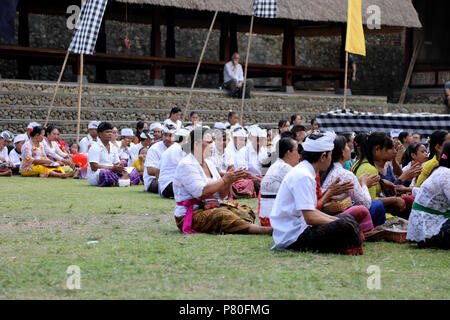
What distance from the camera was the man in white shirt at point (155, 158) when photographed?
34.0ft

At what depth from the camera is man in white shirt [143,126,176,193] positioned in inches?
408

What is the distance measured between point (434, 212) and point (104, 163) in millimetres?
6944

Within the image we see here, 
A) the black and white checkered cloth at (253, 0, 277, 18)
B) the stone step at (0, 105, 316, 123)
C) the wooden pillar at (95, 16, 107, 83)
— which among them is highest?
the black and white checkered cloth at (253, 0, 277, 18)

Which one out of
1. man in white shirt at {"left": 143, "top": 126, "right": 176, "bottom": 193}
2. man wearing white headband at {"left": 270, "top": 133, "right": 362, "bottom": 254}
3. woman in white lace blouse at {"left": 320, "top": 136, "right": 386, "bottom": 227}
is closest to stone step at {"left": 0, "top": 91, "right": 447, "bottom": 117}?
man in white shirt at {"left": 143, "top": 126, "right": 176, "bottom": 193}

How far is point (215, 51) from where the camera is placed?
78.5 feet

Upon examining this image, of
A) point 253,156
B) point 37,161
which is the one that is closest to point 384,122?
point 253,156

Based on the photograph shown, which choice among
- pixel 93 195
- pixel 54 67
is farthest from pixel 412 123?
pixel 54 67

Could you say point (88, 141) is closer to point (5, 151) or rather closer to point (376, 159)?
point (5, 151)

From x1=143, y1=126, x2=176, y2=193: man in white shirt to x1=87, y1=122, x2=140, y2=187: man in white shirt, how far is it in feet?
3.75

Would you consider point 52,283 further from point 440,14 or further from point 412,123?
point 440,14

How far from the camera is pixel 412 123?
11844mm

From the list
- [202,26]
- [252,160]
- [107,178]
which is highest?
[202,26]

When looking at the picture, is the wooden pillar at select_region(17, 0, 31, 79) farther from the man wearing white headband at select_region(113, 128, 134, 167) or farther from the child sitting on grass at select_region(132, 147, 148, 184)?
the child sitting on grass at select_region(132, 147, 148, 184)

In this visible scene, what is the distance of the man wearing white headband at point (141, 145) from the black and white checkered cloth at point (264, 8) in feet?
12.9
